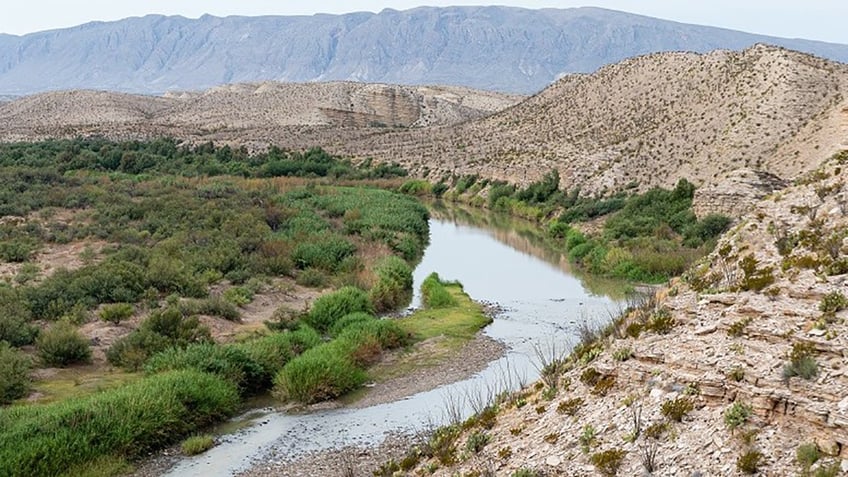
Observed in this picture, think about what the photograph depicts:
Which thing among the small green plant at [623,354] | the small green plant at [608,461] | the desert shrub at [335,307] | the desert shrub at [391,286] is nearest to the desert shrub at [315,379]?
the desert shrub at [335,307]

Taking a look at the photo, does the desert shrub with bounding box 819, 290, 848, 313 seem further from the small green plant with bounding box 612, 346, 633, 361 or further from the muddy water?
the muddy water

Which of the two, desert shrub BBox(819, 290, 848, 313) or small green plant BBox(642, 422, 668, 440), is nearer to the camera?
small green plant BBox(642, 422, 668, 440)

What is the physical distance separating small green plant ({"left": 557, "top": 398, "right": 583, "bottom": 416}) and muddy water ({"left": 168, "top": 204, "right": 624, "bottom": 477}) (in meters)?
2.37

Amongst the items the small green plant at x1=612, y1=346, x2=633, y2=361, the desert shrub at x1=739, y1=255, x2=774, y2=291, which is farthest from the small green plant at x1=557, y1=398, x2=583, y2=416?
the desert shrub at x1=739, y1=255, x2=774, y2=291

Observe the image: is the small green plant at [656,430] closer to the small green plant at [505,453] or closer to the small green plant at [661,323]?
the small green plant at [505,453]

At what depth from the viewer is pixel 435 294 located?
1204 inches

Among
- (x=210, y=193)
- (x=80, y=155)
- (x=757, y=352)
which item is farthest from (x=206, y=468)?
(x=80, y=155)

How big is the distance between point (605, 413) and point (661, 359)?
1.21 metres

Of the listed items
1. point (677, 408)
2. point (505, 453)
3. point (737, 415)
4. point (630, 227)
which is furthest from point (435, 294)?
point (737, 415)

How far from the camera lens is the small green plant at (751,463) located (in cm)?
970

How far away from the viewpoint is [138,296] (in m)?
26.0

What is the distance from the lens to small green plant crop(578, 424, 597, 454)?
37.9 ft

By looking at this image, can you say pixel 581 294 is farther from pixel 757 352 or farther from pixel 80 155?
pixel 80 155

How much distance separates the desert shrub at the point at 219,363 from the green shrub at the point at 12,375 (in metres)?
2.63
